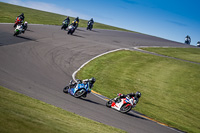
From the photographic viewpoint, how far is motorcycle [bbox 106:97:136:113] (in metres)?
12.9

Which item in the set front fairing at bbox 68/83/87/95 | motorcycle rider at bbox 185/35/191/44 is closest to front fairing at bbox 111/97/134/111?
front fairing at bbox 68/83/87/95

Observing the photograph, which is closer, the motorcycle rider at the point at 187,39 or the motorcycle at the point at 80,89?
the motorcycle at the point at 80,89

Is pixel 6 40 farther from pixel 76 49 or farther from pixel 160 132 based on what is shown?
pixel 160 132

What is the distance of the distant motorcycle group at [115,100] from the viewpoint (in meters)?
12.9

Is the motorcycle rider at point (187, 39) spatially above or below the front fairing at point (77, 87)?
above

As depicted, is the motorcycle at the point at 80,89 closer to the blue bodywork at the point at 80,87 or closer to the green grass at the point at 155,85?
the blue bodywork at the point at 80,87

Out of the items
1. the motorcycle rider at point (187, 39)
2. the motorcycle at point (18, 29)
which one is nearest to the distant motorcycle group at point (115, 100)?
the motorcycle at point (18, 29)

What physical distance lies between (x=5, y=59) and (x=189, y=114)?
39.7 feet

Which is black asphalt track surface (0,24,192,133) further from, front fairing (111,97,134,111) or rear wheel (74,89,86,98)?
front fairing (111,97,134,111)

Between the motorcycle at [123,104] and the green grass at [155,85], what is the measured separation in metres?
2.05

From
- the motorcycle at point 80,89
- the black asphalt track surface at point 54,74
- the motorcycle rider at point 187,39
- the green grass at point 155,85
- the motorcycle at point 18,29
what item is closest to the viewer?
the black asphalt track surface at point 54,74

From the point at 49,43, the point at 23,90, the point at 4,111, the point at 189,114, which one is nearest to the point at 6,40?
the point at 49,43

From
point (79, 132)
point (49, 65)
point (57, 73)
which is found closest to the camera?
point (79, 132)

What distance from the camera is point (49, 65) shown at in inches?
758
